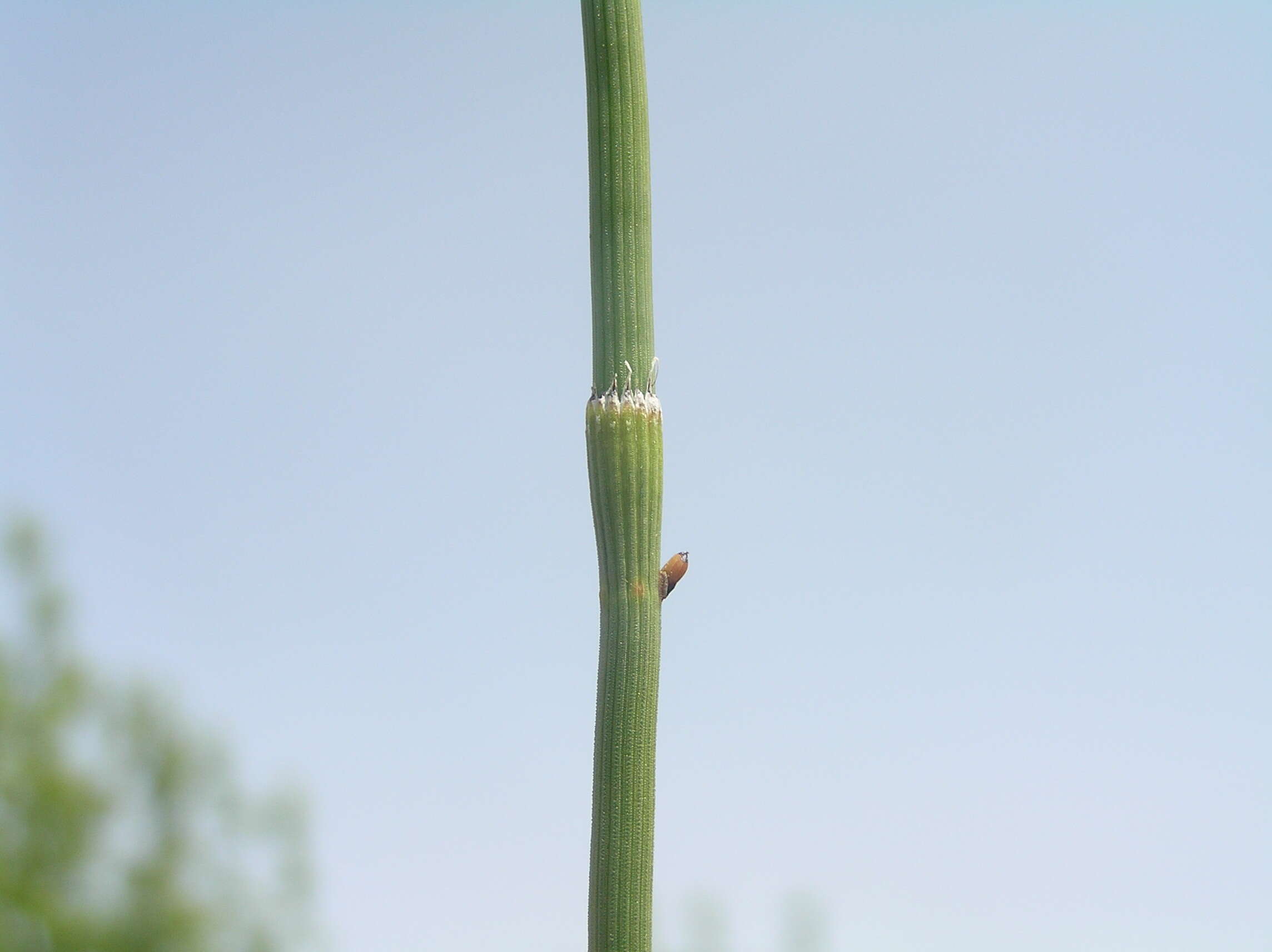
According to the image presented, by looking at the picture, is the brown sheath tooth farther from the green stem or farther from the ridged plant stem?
the green stem

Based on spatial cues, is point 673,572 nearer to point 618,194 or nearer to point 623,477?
point 623,477

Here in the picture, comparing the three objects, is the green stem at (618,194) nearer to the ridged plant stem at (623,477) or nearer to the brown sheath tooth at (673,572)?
the ridged plant stem at (623,477)

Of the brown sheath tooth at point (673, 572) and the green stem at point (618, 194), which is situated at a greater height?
the green stem at point (618, 194)

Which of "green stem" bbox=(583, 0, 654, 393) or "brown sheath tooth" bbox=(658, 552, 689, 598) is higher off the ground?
"green stem" bbox=(583, 0, 654, 393)

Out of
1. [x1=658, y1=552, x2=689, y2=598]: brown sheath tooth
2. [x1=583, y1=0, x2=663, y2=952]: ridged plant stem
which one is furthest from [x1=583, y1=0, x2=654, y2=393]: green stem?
[x1=658, y1=552, x2=689, y2=598]: brown sheath tooth

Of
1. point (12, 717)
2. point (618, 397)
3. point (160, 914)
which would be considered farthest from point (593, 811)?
point (12, 717)

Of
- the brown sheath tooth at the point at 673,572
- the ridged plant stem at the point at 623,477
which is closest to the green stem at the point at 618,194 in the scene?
the ridged plant stem at the point at 623,477

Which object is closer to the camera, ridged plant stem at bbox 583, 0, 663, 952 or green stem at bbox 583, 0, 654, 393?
ridged plant stem at bbox 583, 0, 663, 952

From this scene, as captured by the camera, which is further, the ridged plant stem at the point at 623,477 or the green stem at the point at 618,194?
the green stem at the point at 618,194
